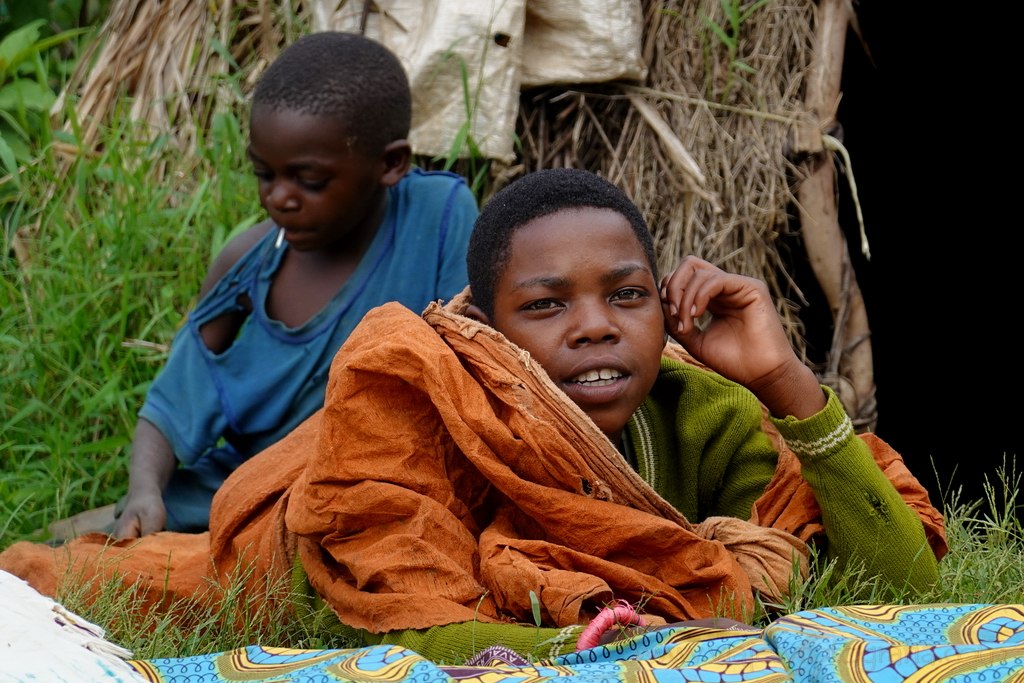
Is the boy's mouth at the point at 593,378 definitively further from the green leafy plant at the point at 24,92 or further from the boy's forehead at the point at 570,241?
the green leafy plant at the point at 24,92

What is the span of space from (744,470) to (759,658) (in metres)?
0.88

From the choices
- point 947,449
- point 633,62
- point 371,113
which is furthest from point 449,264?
point 947,449

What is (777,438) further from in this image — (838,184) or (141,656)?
(838,184)

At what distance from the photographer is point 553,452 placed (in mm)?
2387

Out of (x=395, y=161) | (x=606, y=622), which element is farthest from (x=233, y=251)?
(x=606, y=622)

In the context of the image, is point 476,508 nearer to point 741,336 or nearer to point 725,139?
point 741,336

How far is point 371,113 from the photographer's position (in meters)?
3.66

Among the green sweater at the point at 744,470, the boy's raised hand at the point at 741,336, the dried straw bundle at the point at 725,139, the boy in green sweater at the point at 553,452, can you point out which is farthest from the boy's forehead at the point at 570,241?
the dried straw bundle at the point at 725,139

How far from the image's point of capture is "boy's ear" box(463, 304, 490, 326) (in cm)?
263

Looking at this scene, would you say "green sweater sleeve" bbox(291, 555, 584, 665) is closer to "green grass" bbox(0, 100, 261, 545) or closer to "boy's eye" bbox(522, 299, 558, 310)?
"boy's eye" bbox(522, 299, 558, 310)

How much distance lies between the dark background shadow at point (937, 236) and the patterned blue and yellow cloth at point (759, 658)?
275 cm

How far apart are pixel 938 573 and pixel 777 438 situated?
0.43 m

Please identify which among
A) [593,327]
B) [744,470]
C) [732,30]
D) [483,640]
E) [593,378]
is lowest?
[483,640]

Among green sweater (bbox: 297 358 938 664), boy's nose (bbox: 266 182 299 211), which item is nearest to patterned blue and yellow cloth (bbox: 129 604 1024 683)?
green sweater (bbox: 297 358 938 664)
